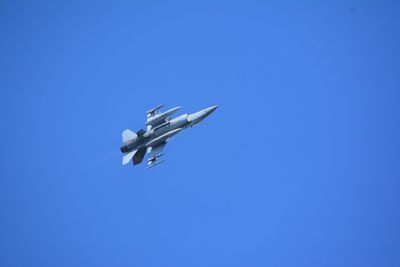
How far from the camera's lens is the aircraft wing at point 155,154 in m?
111

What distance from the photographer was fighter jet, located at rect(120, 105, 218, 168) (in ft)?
361

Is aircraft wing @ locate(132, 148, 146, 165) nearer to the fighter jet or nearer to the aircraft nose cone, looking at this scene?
the fighter jet

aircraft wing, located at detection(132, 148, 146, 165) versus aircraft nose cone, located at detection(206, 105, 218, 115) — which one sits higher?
aircraft nose cone, located at detection(206, 105, 218, 115)

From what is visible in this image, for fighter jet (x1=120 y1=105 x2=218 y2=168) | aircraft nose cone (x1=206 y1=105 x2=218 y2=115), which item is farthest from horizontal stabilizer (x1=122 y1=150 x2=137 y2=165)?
aircraft nose cone (x1=206 y1=105 x2=218 y2=115)

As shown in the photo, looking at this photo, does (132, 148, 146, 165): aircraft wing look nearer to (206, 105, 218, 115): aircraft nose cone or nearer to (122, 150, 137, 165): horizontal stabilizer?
(122, 150, 137, 165): horizontal stabilizer

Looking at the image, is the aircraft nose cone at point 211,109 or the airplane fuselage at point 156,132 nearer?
the airplane fuselage at point 156,132

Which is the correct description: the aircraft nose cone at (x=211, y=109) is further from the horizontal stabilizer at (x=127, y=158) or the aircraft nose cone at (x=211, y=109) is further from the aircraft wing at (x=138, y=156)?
the horizontal stabilizer at (x=127, y=158)

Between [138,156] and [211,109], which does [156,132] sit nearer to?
[138,156]

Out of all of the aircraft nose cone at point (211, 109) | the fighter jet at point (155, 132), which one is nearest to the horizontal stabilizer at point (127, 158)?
the fighter jet at point (155, 132)

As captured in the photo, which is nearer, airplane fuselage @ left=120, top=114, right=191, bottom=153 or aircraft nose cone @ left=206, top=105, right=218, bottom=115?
airplane fuselage @ left=120, top=114, right=191, bottom=153

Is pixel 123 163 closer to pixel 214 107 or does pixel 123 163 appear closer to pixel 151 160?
pixel 151 160

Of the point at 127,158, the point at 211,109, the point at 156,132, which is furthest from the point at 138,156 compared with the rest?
the point at 211,109

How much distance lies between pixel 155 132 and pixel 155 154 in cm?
230

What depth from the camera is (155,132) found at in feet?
362
